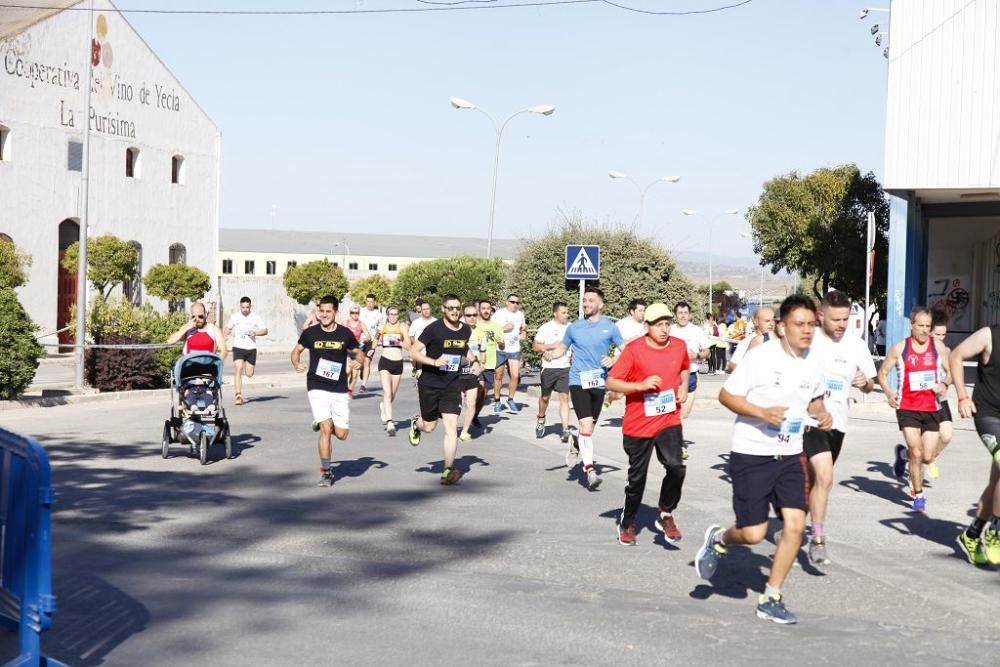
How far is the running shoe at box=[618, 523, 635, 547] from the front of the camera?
9359 millimetres

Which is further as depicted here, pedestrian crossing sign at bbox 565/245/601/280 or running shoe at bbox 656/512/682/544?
pedestrian crossing sign at bbox 565/245/601/280

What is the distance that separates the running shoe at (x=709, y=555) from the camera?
7.38 meters

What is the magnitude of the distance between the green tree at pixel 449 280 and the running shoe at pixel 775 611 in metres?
31.4

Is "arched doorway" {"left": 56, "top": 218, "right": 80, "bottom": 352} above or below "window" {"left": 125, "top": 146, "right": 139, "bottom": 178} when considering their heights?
below

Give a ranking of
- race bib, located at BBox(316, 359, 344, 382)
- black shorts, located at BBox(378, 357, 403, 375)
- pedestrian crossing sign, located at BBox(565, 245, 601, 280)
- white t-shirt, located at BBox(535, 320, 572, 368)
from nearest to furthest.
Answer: race bib, located at BBox(316, 359, 344, 382)
white t-shirt, located at BBox(535, 320, 572, 368)
black shorts, located at BBox(378, 357, 403, 375)
pedestrian crossing sign, located at BBox(565, 245, 601, 280)

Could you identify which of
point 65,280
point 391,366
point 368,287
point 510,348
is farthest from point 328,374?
point 368,287

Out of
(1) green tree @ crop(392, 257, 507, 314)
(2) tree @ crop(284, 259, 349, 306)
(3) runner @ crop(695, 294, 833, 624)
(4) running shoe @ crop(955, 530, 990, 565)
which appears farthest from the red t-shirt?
(2) tree @ crop(284, 259, 349, 306)

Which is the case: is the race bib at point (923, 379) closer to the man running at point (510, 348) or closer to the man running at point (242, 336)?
the man running at point (510, 348)

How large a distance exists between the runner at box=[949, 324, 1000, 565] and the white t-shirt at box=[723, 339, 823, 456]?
2.09 meters

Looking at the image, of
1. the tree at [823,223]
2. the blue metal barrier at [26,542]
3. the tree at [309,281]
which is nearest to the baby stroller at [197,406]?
the blue metal barrier at [26,542]

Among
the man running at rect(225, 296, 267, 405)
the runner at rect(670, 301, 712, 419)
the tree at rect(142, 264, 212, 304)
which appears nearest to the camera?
the runner at rect(670, 301, 712, 419)

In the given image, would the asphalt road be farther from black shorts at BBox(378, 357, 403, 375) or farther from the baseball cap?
black shorts at BBox(378, 357, 403, 375)

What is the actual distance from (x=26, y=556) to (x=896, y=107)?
880 inches

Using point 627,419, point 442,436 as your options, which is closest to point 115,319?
point 442,436
